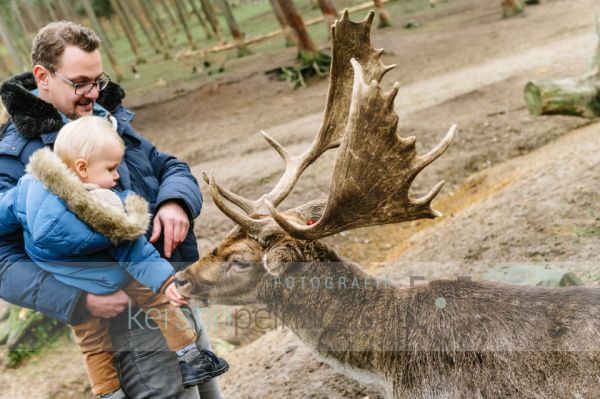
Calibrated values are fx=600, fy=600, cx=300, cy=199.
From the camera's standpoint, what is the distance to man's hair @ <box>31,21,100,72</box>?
2879mm

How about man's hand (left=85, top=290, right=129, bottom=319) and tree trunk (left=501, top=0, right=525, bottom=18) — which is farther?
tree trunk (left=501, top=0, right=525, bottom=18)

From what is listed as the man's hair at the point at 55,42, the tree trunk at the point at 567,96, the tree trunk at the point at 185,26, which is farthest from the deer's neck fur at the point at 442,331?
the tree trunk at the point at 185,26

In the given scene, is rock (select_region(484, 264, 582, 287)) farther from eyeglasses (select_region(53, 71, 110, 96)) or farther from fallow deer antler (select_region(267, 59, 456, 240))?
eyeglasses (select_region(53, 71, 110, 96))

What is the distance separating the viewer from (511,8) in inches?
699

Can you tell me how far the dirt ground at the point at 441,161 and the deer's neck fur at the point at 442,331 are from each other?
2.78 ft

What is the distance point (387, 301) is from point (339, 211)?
1.79ft

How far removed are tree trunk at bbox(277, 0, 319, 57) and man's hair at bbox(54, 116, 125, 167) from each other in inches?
513

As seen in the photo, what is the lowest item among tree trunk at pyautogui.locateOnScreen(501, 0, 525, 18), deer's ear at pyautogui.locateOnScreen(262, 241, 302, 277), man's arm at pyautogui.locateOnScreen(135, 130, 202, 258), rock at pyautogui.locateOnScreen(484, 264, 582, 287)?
tree trunk at pyautogui.locateOnScreen(501, 0, 525, 18)

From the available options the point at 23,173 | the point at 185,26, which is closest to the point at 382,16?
the point at 185,26

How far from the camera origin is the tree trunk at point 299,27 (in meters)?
15.0

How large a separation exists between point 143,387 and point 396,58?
14185 millimetres

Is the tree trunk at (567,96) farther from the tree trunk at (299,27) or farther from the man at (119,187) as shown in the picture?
the tree trunk at (299,27)

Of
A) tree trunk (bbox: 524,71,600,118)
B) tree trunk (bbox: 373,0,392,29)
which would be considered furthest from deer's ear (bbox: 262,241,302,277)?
tree trunk (bbox: 373,0,392,29)

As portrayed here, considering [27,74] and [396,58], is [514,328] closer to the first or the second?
[27,74]
